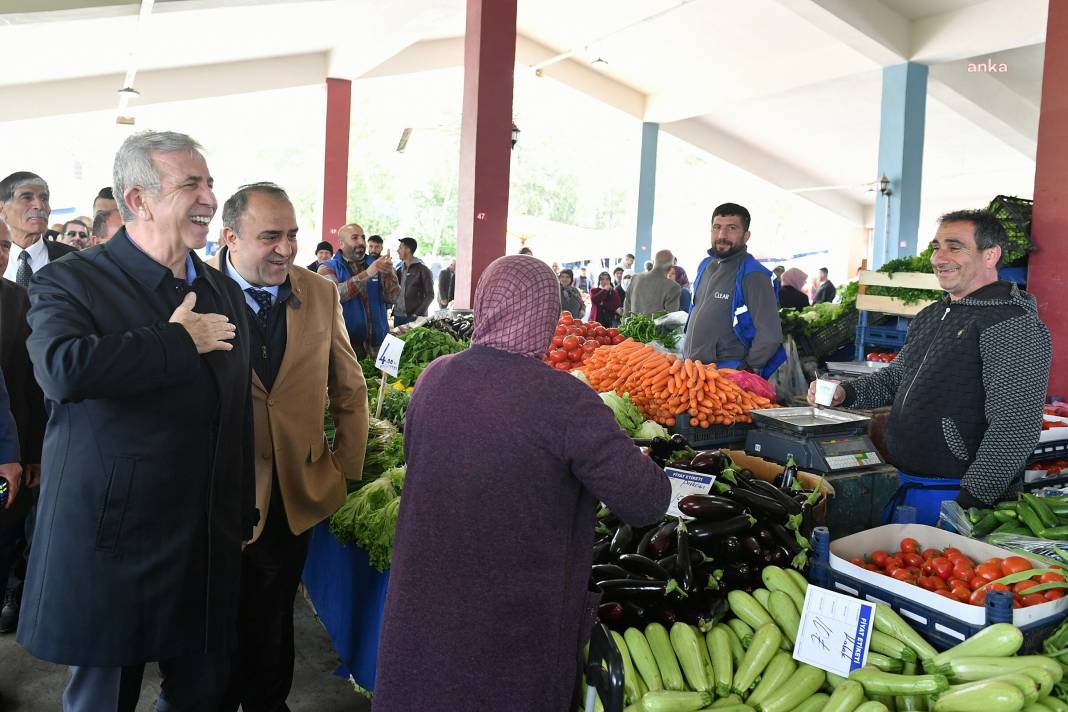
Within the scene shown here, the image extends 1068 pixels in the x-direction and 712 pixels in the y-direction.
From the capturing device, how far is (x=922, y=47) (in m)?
11.1

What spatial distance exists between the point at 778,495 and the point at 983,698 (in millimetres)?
1009

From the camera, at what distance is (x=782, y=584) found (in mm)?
2334

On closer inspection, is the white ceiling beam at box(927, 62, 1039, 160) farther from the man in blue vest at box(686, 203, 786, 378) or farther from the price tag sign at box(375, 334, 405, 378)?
the price tag sign at box(375, 334, 405, 378)

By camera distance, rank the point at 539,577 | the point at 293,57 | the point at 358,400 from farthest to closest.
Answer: the point at 293,57
the point at 358,400
the point at 539,577

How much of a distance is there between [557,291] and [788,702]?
113cm

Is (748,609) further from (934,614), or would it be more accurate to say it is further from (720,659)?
(934,614)

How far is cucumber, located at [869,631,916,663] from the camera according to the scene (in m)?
1.98

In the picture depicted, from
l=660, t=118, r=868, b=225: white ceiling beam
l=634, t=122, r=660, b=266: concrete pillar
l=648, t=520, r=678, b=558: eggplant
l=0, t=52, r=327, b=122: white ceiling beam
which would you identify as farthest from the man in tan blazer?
l=660, t=118, r=868, b=225: white ceiling beam

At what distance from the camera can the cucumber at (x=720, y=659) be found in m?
2.05

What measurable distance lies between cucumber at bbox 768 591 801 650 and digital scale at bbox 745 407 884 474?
34.2 inches

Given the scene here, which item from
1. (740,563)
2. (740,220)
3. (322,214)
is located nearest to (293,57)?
(322,214)

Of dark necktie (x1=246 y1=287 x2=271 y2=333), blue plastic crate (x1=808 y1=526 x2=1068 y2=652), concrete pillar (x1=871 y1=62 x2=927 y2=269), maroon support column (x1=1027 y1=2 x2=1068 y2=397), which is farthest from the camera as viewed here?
concrete pillar (x1=871 y1=62 x2=927 y2=269)

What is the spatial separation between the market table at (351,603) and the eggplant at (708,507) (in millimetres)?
1002

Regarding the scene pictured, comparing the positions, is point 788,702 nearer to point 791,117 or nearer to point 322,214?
point 322,214
